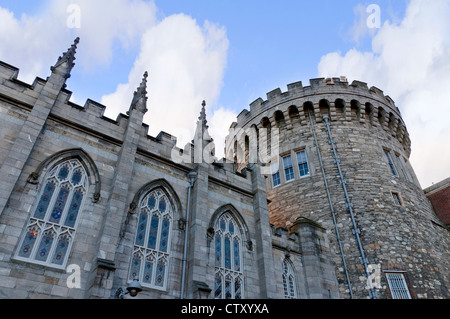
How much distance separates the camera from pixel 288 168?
61.9 feet

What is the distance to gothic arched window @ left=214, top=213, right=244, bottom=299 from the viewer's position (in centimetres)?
1120

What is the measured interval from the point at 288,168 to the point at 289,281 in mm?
7388

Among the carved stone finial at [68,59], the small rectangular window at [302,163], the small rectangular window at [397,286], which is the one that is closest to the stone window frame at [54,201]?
the carved stone finial at [68,59]

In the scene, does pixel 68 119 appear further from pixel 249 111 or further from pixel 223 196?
pixel 249 111

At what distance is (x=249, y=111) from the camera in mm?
22594

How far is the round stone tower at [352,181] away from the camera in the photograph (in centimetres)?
1409

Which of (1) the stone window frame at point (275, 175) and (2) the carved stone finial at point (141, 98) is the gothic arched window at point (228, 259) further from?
(1) the stone window frame at point (275, 175)

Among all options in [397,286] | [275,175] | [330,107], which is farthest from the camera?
[330,107]

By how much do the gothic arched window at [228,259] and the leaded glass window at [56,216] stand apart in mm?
5065

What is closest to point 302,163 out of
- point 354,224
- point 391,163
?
point 354,224

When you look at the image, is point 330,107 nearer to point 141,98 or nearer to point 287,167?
point 287,167

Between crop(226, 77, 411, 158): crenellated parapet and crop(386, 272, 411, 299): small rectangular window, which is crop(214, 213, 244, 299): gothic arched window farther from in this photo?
crop(226, 77, 411, 158): crenellated parapet

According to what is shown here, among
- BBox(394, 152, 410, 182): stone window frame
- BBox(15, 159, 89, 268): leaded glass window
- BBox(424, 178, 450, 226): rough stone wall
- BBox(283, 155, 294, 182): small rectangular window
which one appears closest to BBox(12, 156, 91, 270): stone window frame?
BBox(15, 159, 89, 268): leaded glass window
